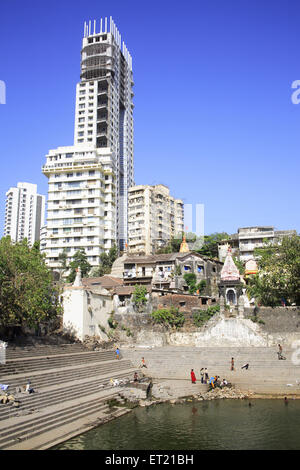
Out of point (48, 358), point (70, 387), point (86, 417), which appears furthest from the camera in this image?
point (48, 358)

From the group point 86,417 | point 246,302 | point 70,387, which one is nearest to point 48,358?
point 70,387

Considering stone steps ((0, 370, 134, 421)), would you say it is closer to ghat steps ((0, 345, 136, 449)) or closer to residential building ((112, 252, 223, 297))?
ghat steps ((0, 345, 136, 449))

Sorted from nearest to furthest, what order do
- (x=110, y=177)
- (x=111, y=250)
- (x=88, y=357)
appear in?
(x=88, y=357)
(x=111, y=250)
(x=110, y=177)

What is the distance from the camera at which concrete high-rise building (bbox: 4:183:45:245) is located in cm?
11712

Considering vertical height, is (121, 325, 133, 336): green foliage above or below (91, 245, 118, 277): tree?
below

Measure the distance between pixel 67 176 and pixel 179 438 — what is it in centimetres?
5424

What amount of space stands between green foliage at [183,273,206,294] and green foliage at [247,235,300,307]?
44.3 feet

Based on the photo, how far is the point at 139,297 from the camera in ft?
111

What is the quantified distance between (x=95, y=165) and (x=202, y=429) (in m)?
51.8

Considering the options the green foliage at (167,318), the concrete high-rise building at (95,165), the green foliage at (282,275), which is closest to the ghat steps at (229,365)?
the green foliage at (167,318)

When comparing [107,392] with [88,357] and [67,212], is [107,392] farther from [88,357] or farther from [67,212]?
[67,212]

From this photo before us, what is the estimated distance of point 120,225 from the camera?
234 ft

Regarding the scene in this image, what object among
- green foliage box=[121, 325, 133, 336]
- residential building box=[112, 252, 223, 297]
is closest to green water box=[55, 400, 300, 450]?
green foliage box=[121, 325, 133, 336]

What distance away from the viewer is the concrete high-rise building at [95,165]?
61.3 metres
